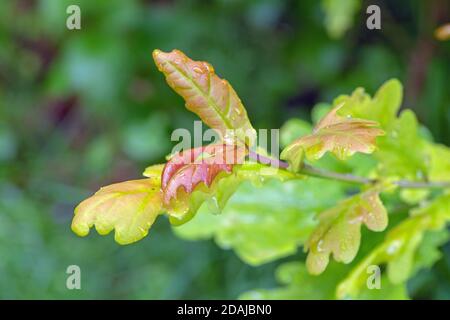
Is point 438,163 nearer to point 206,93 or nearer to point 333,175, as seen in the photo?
point 333,175

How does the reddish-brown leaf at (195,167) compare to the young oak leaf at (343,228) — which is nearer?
the reddish-brown leaf at (195,167)

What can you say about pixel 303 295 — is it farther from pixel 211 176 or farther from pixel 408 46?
pixel 408 46

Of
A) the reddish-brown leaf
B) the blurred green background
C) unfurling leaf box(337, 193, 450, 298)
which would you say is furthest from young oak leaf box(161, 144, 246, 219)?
the blurred green background

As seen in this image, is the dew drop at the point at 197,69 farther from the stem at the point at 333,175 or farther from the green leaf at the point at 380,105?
the green leaf at the point at 380,105

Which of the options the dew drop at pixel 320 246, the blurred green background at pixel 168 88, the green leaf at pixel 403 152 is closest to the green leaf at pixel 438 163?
the green leaf at pixel 403 152

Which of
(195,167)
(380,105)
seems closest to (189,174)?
(195,167)

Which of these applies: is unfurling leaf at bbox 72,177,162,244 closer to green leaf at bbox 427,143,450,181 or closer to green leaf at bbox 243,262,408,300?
green leaf at bbox 243,262,408,300
